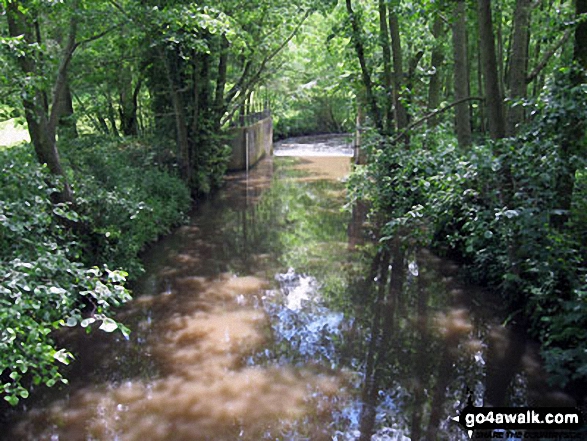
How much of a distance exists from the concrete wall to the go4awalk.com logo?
49.9 feet

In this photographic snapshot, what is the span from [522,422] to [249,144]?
1937 centimetres

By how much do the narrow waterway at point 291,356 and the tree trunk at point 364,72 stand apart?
11.8ft

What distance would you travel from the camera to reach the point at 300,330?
754cm

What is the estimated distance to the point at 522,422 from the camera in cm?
523

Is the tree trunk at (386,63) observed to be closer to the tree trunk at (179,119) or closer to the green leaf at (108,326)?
the tree trunk at (179,119)

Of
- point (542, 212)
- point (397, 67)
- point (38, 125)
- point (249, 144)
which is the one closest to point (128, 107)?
point (249, 144)

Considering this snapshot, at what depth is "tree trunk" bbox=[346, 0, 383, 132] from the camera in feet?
41.2

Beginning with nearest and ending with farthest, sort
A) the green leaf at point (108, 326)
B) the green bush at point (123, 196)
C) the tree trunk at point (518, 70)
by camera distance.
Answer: the green leaf at point (108, 326) → the tree trunk at point (518, 70) → the green bush at point (123, 196)

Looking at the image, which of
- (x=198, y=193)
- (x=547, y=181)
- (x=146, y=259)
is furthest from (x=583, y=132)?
(x=198, y=193)

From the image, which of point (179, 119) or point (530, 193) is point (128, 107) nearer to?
point (179, 119)

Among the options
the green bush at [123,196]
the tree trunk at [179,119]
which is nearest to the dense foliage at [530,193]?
the green bush at [123,196]

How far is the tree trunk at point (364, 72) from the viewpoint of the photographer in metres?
12.6

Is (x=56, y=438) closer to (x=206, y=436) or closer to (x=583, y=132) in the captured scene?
(x=206, y=436)

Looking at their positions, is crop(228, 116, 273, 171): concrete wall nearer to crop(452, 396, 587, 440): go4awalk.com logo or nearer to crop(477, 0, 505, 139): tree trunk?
crop(477, 0, 505, 139): tree trunk
